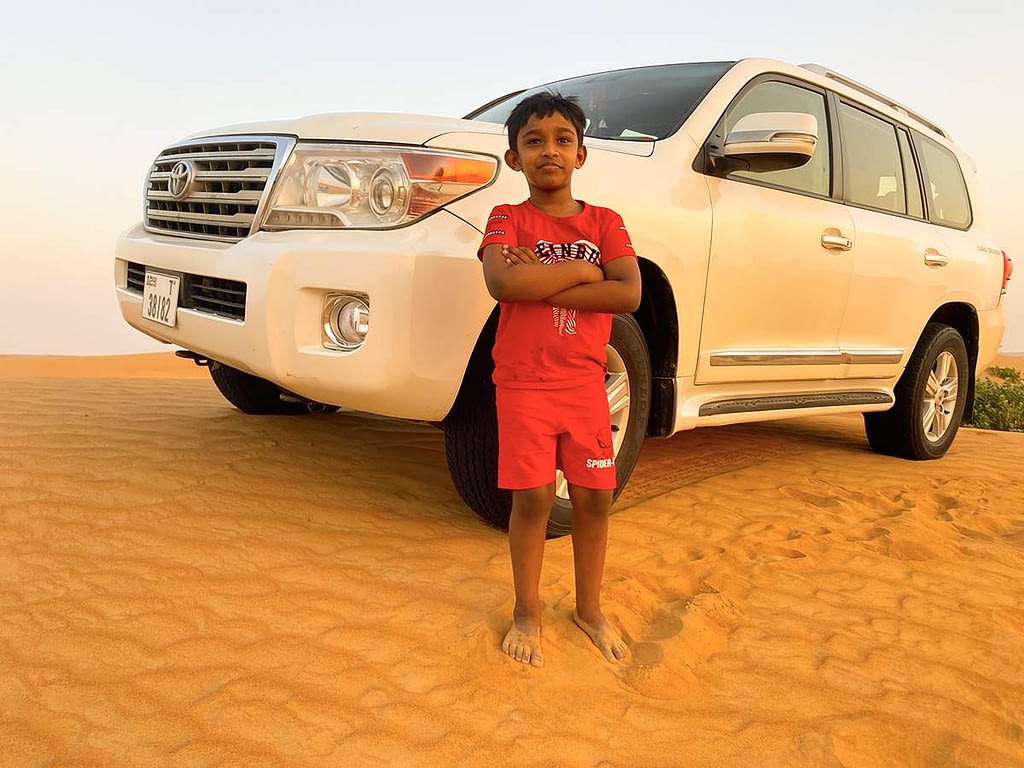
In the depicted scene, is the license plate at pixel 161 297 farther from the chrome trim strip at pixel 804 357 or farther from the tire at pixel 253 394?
the chrome trim strip at pixel 804 357

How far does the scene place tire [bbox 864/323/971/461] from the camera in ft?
17.3

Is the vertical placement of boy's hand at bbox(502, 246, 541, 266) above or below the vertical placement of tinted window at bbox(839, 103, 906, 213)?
below

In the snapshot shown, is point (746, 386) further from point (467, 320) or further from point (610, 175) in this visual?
point (467, 320)

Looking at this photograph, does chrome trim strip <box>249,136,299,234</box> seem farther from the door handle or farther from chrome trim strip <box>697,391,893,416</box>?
the door handle

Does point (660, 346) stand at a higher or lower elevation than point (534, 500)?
higher

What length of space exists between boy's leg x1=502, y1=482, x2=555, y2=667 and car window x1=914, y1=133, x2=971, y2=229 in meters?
3.98

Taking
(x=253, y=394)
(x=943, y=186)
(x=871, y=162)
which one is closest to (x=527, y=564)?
(x=253, y=394)

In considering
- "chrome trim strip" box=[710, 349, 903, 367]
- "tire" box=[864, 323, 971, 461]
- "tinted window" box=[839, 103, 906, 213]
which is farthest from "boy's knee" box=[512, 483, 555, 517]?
"tire" box=[864, 323, 971, 461]

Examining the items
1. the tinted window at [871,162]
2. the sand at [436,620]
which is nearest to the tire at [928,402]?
the tinted window at [871,162]

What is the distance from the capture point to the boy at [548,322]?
2305 millimetres

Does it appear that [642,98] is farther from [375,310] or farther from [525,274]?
[525,274]

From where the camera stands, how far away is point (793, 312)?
4094mm

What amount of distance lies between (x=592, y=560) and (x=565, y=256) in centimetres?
86

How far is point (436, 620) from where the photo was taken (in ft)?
8.54
